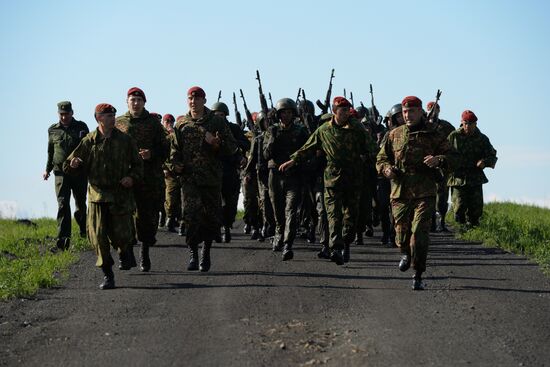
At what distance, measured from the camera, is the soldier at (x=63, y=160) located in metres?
16.8

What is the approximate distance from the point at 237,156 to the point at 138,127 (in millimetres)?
1311

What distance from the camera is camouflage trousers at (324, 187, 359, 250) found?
14211 mm

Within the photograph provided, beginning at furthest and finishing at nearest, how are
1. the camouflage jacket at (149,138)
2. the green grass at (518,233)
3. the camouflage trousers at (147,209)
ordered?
the green grass at (518,233)
the camouflage trousers at (147,209)
the camouflage jacket at (149,138)

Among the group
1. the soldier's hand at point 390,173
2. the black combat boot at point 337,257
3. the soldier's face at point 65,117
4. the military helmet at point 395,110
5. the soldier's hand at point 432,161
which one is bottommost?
the black combat boot at point 337,257

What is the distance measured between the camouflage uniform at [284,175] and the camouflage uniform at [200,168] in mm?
1572

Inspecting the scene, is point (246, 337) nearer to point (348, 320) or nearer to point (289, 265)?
point (348, 320)

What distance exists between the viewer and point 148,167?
14.0 meters

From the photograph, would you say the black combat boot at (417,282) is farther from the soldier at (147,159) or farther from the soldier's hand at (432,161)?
the soldier at (147,159)

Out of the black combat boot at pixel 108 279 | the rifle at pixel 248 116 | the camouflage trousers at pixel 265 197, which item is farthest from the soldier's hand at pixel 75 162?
the rifle at pixel 248 116

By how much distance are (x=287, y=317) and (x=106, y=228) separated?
3.16 meters

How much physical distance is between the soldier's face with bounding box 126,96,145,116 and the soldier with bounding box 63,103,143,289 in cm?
132

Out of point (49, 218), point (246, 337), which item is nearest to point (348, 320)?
point (246, 337)

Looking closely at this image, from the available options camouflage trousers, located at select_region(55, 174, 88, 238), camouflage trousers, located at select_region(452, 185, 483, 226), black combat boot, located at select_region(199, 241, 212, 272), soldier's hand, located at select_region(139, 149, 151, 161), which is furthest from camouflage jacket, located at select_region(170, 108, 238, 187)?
camouflage trousers, located at select_region(452, 185, 483, 226)

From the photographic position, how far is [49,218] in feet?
81.8
